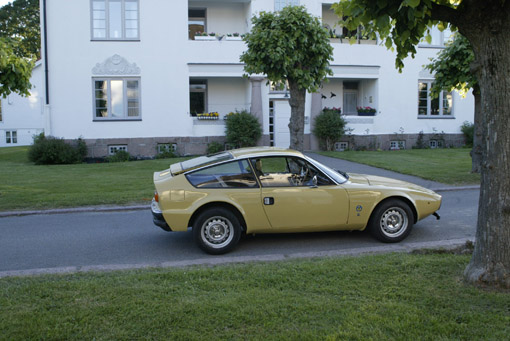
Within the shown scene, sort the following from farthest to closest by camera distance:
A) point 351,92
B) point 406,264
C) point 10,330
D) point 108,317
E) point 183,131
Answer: point 351,92 < point 183,131 < point 406,264 < point 108,317 < point 10,330

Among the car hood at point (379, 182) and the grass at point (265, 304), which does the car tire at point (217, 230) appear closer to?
the grass at point (265, 304)

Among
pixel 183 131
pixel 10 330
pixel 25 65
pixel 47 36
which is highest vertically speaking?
pixel 47 36

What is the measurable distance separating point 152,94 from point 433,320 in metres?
19.0

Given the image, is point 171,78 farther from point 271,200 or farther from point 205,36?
point 271,200

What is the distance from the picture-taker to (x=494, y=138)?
15.2 ft

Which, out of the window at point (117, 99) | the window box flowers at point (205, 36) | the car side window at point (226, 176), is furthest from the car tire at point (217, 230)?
the window box flowers at point (205, 36)

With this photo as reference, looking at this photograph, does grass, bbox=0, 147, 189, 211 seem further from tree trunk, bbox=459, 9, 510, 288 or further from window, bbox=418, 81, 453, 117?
window, bbox=418, 81, 453, 117

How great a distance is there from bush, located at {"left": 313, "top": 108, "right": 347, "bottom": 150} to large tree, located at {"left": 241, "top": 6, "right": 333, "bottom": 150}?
7.65 meters

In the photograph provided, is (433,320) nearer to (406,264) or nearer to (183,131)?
(406,264)

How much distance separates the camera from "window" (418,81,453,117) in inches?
954

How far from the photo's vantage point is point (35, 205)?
10.8m

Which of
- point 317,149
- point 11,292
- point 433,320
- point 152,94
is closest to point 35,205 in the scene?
point 11,292

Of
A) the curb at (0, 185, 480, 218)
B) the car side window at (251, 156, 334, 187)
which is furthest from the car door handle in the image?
the curb at (0, 185, 480, 218)

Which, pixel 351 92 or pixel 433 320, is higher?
pixel 351 92
